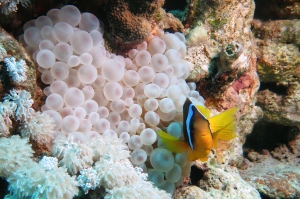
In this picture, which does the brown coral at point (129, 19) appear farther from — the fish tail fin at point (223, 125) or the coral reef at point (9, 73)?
the fish tail fin at point (223, 125)

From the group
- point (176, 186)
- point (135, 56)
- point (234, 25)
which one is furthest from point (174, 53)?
point (176, 186)

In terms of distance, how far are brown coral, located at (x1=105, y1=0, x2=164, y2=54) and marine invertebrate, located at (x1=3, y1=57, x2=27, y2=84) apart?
30.0 inches

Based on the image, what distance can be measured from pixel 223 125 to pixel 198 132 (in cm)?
30

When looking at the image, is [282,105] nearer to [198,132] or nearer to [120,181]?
[198,132]

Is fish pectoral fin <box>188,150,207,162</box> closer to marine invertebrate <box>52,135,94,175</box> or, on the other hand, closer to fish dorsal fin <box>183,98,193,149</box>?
fish dorsal fin <box>183,98,193,149</box>

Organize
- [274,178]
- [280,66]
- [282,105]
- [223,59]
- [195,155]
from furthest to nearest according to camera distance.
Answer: [282,105]
[280,66]
[274,178]
[223,59]
[195,155]

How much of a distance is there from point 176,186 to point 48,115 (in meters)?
1.29

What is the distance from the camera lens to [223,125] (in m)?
2.03

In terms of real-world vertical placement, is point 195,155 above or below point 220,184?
above

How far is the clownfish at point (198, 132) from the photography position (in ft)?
6.07

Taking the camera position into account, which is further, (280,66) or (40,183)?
(280,66)

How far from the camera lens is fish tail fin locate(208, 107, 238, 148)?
6.56 ft

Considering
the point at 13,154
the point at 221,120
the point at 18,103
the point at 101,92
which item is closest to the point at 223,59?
the point at 221,120

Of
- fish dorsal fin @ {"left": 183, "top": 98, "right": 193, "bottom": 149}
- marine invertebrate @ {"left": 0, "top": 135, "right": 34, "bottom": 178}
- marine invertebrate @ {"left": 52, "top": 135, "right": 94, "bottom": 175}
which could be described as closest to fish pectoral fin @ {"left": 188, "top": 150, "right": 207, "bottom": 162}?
fish dorsal fin @ {"left": 183, "top": 98, "right": 193, "bottom": 149}
